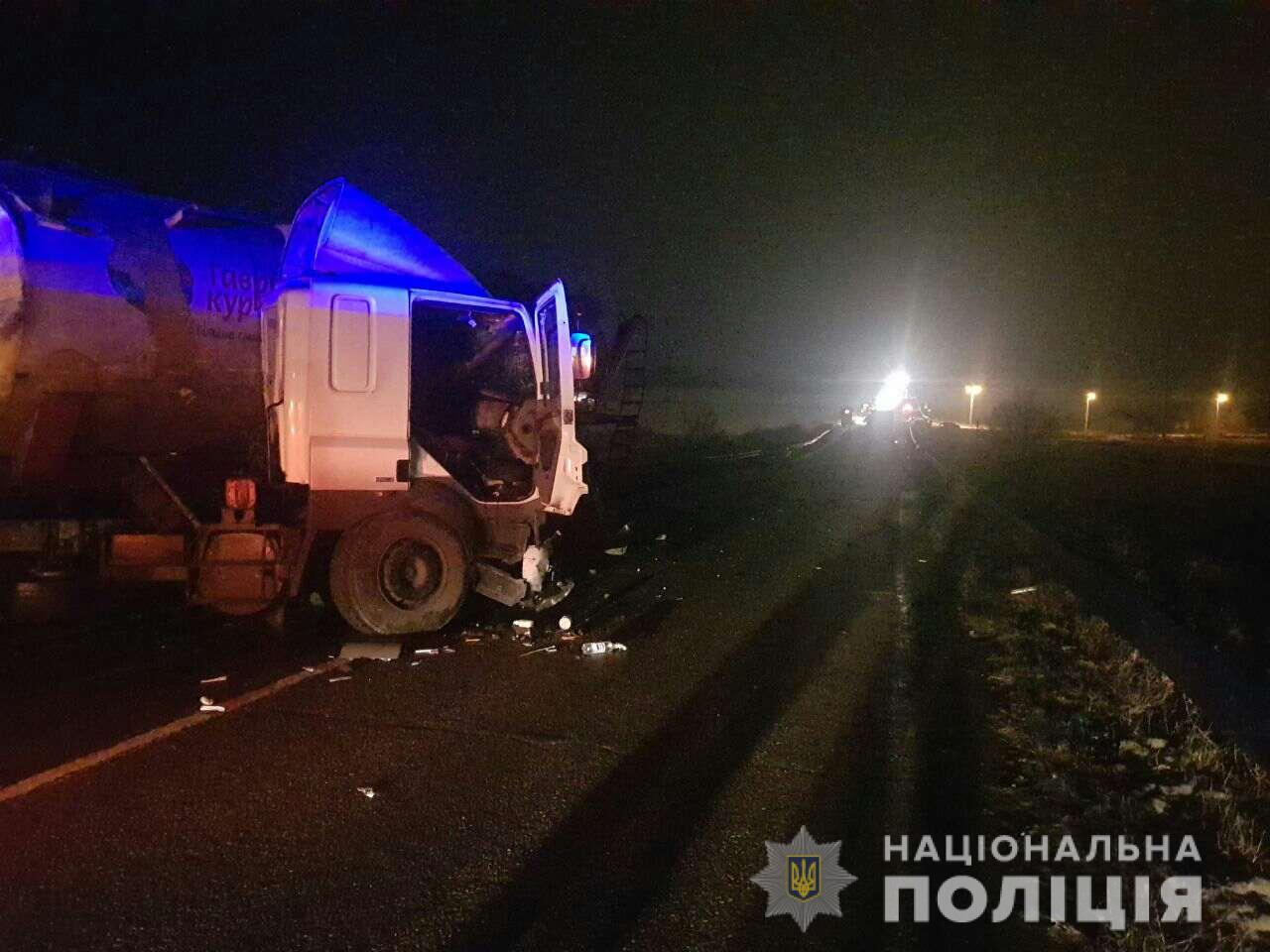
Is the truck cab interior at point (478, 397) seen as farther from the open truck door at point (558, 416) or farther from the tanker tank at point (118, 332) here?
the tanker tank at point (118, 332)

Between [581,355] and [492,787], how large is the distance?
17.2 feet

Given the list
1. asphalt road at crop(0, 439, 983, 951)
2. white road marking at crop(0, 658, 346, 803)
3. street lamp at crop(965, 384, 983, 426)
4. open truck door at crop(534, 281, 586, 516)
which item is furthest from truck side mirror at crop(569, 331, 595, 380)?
street lamp at crop(965, 384, 983, 426)

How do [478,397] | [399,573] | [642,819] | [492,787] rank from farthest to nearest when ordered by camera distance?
1. [478,397]
2. [399,573]
3. [492,787]
4. [642,819]

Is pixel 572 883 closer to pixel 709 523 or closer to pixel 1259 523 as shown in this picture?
pixel 709 523

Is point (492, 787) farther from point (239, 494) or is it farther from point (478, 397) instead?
point (478, 397)

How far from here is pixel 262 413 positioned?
30.0 ft

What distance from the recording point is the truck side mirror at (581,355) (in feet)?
31.0

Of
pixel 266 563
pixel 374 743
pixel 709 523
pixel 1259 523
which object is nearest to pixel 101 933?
pixel 374 743

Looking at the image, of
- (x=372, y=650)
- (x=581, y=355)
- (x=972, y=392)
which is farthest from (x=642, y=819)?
(x=972, y=392)

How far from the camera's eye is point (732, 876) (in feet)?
13.8

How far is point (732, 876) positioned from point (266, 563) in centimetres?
547

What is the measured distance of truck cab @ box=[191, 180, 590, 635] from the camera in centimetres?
802

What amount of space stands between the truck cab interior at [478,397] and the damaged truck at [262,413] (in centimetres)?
3

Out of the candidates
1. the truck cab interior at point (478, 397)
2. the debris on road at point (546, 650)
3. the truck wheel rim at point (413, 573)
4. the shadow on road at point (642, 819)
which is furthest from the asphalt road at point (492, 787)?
the truck cab interior at point (478, 397)
